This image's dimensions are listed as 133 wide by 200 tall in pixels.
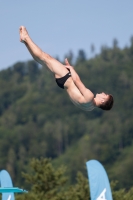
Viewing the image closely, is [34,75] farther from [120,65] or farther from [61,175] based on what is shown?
[61,175]

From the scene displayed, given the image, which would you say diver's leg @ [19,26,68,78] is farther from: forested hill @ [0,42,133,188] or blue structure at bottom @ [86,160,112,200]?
forested hill @ [0,42,133,188]

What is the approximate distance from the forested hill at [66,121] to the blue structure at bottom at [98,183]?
90204mm

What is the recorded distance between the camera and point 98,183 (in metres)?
21.5

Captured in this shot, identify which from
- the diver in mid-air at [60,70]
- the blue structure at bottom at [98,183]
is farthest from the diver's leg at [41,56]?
the blue structure at bottom at [98,183]

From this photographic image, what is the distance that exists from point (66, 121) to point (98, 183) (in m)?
137

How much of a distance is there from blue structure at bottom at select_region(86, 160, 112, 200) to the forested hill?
90.2 meters

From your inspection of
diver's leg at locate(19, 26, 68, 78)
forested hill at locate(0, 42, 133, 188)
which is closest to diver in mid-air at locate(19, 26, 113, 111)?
diver's leg at locate(19, 26, 68, 78)

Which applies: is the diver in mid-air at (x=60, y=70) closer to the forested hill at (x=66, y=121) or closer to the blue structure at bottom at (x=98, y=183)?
the blue structure at bottom at (x=98, y=183)

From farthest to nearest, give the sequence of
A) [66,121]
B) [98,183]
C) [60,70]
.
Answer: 1. [66,121]
2. [98,183]
3. [60,70]

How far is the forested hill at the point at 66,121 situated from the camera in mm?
133500

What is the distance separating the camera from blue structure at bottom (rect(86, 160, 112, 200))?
21078mm

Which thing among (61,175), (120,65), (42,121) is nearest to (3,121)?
(42,121)

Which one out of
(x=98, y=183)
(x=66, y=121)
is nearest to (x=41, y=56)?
(x=98, y=183)

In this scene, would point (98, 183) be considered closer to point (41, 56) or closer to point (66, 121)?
point (41, 56)
